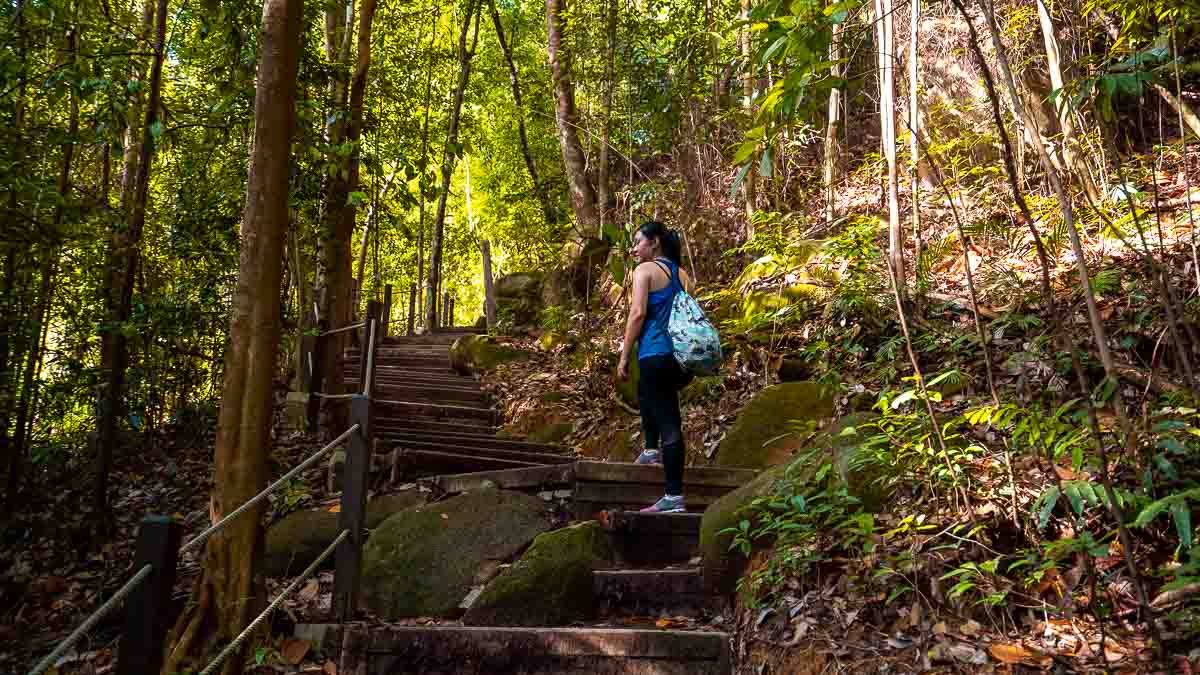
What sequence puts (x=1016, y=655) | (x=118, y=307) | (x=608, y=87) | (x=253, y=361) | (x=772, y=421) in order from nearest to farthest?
(x=1016, y=655)
(x=253, y=361)
(x=772, y=421)
(x=118, y=307)
(x=608, y=87)

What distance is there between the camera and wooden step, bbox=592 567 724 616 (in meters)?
4.00

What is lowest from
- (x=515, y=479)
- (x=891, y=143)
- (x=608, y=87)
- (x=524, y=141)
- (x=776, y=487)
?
(x=515, y=479)

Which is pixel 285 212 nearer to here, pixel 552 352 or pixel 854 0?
pixel 854 0

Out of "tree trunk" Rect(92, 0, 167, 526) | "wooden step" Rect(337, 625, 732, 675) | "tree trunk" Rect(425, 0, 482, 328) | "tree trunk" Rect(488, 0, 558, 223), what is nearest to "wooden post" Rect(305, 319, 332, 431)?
"tree trunk" Rect(92, 0, 167, 526)

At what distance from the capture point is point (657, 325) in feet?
15.1

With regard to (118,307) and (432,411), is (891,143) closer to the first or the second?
(432,411)

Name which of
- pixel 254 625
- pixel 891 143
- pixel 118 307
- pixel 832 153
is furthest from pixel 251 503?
pixel 832 153

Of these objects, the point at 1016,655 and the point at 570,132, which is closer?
the point at 1016,655

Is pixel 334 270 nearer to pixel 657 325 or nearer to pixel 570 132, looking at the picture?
pixel 657 325

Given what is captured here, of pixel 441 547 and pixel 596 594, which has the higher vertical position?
pixel 441 547

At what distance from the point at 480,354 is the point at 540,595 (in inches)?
327

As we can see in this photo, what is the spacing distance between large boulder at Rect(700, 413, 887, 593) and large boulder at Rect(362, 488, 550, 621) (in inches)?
56.0

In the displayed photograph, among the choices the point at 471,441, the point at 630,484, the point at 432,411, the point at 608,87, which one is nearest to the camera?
the point at 630,484

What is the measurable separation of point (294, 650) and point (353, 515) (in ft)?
2.32
